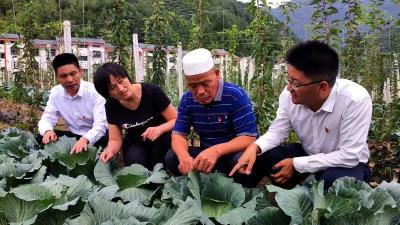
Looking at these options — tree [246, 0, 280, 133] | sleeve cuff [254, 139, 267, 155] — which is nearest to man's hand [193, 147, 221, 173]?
sleeve cuff [254, 139, 267, 155]

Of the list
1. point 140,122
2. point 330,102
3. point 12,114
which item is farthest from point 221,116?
point 12,114

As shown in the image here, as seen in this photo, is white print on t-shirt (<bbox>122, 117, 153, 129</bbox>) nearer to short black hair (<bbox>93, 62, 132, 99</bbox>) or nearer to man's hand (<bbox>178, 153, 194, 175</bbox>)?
short black hair (<bbox>93, 62, 132, 99</bbox>)

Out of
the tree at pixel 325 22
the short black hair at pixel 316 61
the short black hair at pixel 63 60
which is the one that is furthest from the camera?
the tree at pixel 325 22

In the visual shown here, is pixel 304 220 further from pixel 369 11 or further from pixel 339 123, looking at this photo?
pixel 369 11

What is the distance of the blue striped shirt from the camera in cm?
315

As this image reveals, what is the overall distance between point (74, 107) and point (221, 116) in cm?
175

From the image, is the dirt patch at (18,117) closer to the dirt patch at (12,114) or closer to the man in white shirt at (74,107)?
the dirt patch at (12,114)

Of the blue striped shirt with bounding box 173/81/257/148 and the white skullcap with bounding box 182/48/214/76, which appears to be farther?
the blue striped shirt with bounding box 173/81/257/148

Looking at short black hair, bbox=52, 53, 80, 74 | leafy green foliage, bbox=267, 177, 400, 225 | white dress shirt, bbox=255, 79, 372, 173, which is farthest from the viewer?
short black hair, bbox=52, 53, 80, 74

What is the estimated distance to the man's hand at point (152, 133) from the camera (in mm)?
3484

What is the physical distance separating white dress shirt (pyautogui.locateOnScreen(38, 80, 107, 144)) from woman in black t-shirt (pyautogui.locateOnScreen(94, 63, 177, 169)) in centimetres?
37

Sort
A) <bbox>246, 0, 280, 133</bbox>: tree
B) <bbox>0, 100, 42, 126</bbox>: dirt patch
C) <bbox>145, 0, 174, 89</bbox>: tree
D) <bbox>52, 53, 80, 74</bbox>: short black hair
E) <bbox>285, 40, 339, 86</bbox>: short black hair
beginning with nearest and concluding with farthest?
<bbox>285, 40, 339, 86</bbox>: short black hair < <bbox>52, 53, 80, 74</bbox>: short black hair < <bbox>246, 0, 280, 133</bbox>: tree < <bbox>145, 0, 174, 89</bbox>: tree < <bbox>0, 100, 42, 126</bbox>: dirt patch

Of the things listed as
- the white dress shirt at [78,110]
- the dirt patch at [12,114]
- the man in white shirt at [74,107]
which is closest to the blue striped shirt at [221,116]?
the man in white shirt at [74,107]

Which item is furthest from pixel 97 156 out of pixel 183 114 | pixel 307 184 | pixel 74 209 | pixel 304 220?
pixel 304 220
